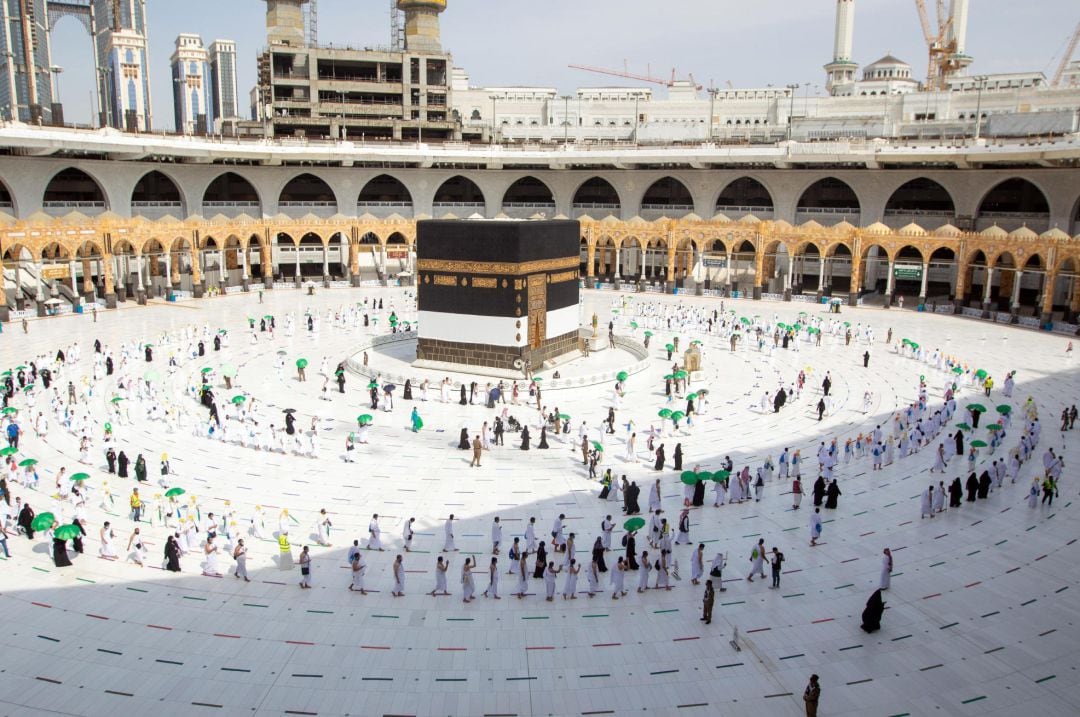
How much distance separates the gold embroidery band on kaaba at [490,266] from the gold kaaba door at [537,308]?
40 cm

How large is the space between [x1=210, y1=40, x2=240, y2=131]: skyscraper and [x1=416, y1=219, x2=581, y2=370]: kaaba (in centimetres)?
15173

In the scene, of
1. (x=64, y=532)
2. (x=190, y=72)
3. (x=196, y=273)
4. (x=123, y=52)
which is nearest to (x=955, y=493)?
(x=64, y=532)

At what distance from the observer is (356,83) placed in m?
61.5

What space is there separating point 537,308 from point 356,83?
134 feet

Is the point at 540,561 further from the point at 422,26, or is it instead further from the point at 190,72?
the point at 190,72

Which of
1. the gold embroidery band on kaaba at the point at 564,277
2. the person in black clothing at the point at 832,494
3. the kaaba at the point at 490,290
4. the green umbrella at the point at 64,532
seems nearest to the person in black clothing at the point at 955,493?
the person in black clothing at the point at 832,494

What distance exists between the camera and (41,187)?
4400 cm

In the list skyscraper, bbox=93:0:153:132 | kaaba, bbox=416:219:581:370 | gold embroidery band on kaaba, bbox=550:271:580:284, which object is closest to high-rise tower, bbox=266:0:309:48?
skyscraper, bbox=93:0:153:132

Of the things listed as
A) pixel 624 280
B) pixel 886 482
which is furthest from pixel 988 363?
pixel 624 280

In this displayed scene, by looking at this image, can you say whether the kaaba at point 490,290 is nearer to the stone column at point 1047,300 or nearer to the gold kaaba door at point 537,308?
the gold kaaba door at point 537,308

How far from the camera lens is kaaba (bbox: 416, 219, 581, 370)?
2755cm

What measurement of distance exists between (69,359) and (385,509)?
18450mm

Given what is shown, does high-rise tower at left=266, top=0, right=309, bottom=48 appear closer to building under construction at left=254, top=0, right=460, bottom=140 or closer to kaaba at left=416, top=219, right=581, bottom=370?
building under construction at left=254, top=0, right=460, bottom=140

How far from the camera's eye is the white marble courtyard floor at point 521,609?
11156 mm
